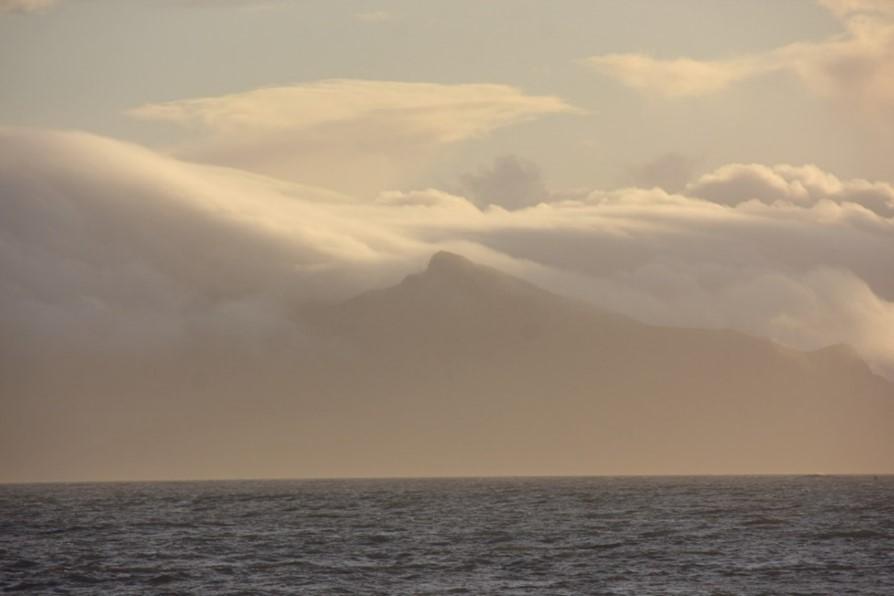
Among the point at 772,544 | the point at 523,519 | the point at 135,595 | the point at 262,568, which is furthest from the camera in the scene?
the point at 523,519

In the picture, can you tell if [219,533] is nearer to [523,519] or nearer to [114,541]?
[114,541]

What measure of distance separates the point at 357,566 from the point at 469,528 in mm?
37939

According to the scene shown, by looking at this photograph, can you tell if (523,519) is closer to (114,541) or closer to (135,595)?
(114,541)

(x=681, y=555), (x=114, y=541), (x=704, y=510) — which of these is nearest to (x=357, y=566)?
(x=681, y=555)

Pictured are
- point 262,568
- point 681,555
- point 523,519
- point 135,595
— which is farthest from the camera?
point 523,519

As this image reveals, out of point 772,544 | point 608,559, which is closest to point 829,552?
point 772,544

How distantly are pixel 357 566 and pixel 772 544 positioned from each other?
35.3 metres

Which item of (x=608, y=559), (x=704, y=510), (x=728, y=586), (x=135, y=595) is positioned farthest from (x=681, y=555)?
(x=704, y=510)

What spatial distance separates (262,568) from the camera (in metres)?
104

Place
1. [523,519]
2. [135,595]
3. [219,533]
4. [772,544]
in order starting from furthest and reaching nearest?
[523,519]
[219,533]
[772,544]
[135,595]

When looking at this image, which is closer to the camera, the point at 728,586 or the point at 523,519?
the point at 728,586

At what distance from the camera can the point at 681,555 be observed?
111375 mm

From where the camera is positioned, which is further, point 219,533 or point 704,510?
point 704,510

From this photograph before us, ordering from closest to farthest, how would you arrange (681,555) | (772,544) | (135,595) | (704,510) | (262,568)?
(135,595) < (262,568) < (681,555) < (772,544) < (704,510)
